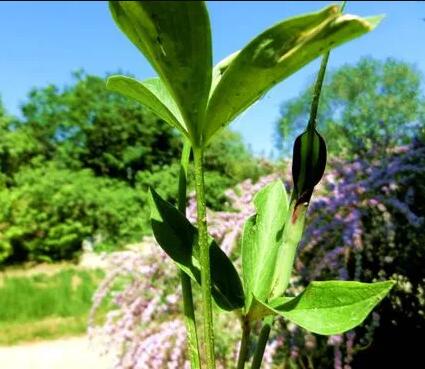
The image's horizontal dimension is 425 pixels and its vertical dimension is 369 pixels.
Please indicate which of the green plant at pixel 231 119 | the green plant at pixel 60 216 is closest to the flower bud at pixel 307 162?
the green plant at pixel 231 119

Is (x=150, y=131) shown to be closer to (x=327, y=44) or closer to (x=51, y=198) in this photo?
(x=51, y=198)

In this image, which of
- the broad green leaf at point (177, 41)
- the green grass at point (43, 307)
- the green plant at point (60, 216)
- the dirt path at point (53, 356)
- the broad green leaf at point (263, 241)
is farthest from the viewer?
the green plant at point (60, 216)

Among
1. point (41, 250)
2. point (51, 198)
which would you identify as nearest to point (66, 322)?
point (41, 250)

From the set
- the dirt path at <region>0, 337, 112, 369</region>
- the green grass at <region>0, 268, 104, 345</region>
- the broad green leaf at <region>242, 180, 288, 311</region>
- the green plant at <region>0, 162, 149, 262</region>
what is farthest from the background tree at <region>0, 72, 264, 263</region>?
the broad green leaf at <region>242, 180, 288, 311</region>

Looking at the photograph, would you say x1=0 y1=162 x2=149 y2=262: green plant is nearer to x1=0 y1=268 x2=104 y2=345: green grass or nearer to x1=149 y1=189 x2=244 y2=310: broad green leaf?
x1=0 y1=268 x2=104 y2=345: green grass

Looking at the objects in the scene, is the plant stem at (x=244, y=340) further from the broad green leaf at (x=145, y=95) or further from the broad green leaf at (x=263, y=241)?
the broad green leaf at (x=145, y=95)

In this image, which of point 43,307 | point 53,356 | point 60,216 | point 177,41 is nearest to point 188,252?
point 177,41
